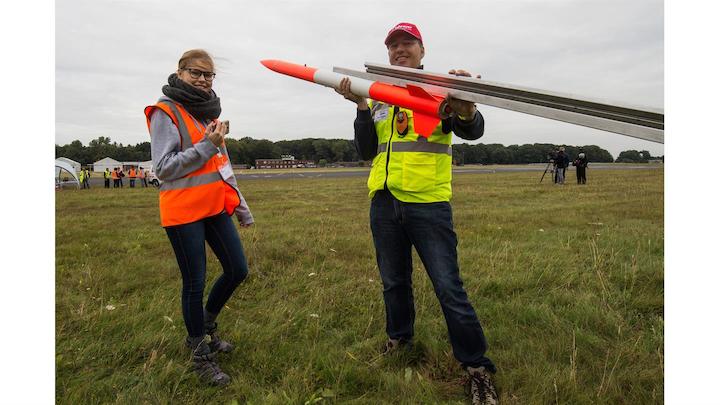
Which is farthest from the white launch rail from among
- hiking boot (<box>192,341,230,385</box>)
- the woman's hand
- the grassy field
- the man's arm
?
hiking boot (<box>192,341,230,385</box>)

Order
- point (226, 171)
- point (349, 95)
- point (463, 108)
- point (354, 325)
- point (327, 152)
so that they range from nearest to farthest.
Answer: point (463, 108) < point (226, 171) < point (349, 95) < point (354, 325) < point (327, 152)

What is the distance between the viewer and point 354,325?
3686 mm

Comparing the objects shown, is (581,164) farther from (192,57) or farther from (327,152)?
(327,152)

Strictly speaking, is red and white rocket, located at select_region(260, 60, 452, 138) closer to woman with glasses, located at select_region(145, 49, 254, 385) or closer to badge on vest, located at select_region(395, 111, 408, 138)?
badge on vest, located at select_region(395, 111, 408, 138)

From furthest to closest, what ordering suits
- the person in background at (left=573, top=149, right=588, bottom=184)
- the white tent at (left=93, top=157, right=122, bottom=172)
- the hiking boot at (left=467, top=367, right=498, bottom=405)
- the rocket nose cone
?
the white tent at (left=93, top=157, right=122, bottom=172), the person in background at (left=573, top=149, right=588, bottom=184), the rocket nose cone, the hiking boot at (left=467, top=367, right=498, bottom=405)

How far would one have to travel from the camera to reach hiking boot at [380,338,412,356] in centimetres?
317

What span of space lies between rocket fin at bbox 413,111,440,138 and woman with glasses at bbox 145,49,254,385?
1.44m

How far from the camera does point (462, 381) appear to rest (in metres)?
2.76

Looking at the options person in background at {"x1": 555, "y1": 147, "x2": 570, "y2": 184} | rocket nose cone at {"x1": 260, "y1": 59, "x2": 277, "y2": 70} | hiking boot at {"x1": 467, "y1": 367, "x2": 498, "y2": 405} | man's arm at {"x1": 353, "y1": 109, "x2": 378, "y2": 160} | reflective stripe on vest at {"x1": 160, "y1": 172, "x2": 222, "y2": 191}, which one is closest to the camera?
hiking boot at {"x1": 467, "y1": 367, "x2": 498, "y2": 405}

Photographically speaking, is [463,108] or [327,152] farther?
[327,152]

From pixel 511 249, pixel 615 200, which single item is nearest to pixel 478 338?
pixel 511 249

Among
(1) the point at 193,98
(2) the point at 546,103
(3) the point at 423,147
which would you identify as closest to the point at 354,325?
(3) the point at 423,147

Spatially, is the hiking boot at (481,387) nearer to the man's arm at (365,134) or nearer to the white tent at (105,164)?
the man's arm at (365,134)

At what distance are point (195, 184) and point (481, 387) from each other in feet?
8.18
